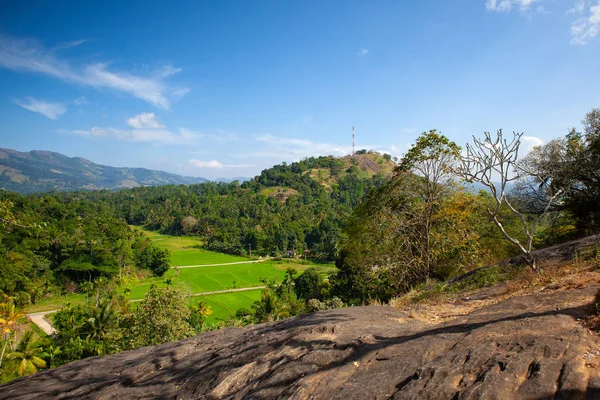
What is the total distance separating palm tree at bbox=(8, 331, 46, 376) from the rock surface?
18774 millimetres

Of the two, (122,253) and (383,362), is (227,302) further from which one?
(383,362)

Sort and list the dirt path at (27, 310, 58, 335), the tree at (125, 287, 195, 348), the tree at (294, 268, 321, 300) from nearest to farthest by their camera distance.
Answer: the tree at (125, 287, 195, 348), the dirt path at (27, 310, 58, 335), the tree at (294, 268, 321, 300)

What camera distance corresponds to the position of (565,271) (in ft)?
27.1

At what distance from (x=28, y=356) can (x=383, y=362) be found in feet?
98.7

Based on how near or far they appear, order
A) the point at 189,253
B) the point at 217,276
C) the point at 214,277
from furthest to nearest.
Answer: the point at 189,253
the point at 217,276
the point at 214,277

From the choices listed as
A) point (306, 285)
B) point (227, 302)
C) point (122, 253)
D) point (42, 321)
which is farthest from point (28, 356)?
point (122, 253)

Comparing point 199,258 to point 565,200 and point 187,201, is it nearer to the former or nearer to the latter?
point 187,201

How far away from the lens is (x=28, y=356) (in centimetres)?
2388

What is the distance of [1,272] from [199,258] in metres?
38.8

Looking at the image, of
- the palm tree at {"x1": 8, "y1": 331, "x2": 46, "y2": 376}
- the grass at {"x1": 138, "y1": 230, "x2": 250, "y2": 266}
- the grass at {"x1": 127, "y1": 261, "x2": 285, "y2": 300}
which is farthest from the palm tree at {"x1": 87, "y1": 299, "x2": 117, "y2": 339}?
the grass at {"x1": 138, "y1": 230, "x2": 250, "y2": 266}

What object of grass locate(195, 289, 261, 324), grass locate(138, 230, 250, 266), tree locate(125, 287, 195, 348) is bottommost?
grass locate(195, 289, 261, 324)

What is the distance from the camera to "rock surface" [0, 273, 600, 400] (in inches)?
157

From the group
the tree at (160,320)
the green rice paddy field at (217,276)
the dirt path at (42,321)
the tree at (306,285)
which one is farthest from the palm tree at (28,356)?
the tree at (306,285)

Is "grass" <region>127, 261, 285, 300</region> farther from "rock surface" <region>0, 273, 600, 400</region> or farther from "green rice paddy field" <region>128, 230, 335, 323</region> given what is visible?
"rock surface" <region>0, 273, 600, 400</region>
